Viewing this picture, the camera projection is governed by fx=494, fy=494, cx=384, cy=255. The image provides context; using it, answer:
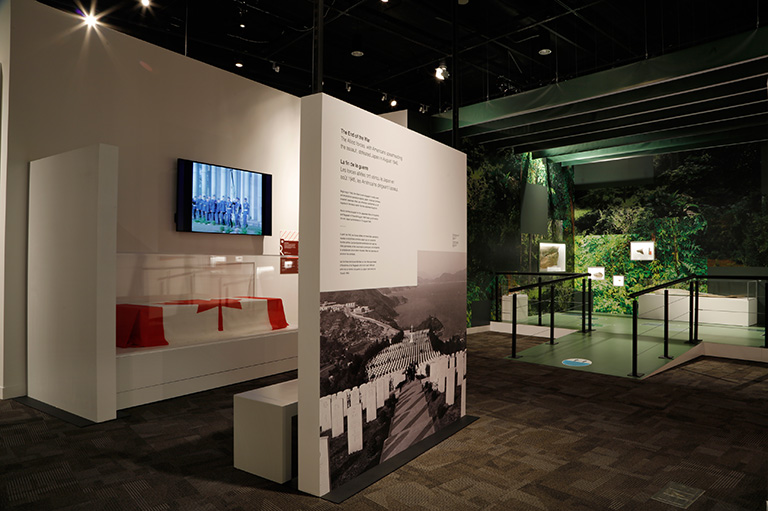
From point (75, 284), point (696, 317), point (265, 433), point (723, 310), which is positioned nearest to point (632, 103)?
point (696, 317)

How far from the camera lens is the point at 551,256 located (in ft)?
38.0

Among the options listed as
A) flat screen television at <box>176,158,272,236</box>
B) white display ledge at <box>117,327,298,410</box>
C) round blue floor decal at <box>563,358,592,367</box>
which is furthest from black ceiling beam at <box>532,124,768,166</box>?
white display ledge at <box>117,327,298,410</box>

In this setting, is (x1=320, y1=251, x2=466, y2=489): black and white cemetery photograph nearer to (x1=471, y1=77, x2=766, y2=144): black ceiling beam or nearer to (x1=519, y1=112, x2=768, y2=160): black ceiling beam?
(x1=471, y1=77, x2=766, y2=144): black ceiling beam

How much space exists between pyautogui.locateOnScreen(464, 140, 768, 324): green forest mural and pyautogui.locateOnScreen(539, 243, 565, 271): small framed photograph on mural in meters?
0.19

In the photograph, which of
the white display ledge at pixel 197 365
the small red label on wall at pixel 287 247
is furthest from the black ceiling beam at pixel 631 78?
the white display ledge at pixel 197 365

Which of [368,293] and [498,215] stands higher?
[498,215]

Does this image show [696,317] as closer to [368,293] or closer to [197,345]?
[368,293]

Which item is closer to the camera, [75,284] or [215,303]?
[75,284]

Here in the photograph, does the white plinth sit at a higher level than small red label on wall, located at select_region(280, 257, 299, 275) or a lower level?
lower

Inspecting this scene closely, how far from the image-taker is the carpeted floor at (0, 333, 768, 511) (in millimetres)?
2658

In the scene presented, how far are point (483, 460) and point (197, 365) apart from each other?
2.90 meters

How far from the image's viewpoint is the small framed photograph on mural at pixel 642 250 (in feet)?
36.3

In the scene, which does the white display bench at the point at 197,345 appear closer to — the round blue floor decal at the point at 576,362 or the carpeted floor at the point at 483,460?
the carpeted floor at the point at 483,460

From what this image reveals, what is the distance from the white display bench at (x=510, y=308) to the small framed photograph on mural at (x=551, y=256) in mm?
2051
